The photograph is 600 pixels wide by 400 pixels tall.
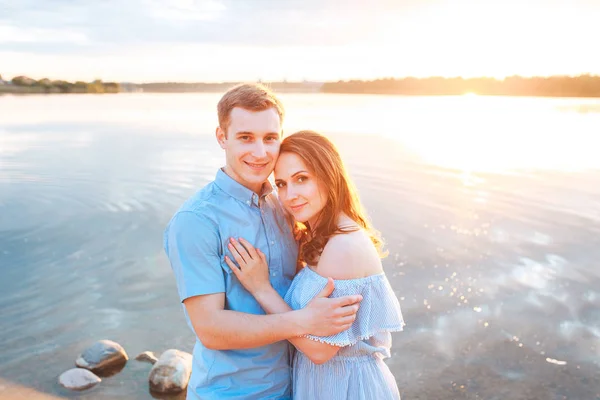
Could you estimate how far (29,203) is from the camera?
534 inches

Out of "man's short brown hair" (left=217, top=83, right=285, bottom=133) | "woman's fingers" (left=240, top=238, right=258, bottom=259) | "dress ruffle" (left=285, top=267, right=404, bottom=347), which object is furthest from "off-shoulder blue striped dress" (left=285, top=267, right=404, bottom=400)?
"man's short brown hair" (left=217, top=83, right=285, bottom=133)

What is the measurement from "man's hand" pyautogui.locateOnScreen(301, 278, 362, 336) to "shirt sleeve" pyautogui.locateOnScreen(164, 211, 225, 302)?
51 cm

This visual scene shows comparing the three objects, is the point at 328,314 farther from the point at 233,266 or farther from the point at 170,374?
the point at 170,374

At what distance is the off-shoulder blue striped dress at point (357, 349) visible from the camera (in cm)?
317

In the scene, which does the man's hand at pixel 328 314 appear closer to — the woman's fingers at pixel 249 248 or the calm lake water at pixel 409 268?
the woman's fingers at pixel 249 248

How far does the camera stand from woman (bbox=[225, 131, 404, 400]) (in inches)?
123

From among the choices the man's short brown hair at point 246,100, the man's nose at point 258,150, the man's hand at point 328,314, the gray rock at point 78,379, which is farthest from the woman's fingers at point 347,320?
the gray rock at point 78,379

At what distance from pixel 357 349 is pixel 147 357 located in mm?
4204

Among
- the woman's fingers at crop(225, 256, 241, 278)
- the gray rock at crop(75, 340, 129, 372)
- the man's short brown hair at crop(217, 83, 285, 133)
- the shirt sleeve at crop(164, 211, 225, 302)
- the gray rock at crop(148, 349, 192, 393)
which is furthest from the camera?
the gray rock at crop(75, 340, 129, 372)

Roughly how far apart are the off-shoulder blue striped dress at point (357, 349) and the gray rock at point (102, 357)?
3965 mm

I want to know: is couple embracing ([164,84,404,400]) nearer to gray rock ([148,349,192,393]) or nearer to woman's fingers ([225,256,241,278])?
woman's fingers ([225,256,241,278])

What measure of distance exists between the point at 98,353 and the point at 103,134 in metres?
24.3

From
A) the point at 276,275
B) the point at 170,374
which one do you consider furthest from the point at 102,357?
the point at 276,275

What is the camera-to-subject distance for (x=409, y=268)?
9523 millimetres
